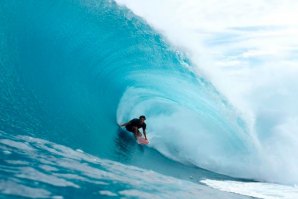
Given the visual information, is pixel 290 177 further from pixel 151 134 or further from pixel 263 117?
pixel 151 134

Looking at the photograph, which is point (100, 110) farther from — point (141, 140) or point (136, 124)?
point (141, 140)

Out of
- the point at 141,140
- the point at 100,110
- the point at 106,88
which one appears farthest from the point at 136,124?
the point at 106,88

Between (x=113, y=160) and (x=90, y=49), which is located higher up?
(x=90, y=49)

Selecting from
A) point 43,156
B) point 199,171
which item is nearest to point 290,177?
point 199,171

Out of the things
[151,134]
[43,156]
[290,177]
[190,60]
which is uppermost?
[190,60]

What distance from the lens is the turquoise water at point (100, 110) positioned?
4.86 metres

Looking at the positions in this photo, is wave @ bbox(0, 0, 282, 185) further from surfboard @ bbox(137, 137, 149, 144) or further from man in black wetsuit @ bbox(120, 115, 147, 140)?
man in black wetsuit @ bbox(120, 115, 147, 140)

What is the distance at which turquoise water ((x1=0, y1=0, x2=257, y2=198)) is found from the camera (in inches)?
191

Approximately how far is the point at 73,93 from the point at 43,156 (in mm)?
3939

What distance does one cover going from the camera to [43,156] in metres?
5.08

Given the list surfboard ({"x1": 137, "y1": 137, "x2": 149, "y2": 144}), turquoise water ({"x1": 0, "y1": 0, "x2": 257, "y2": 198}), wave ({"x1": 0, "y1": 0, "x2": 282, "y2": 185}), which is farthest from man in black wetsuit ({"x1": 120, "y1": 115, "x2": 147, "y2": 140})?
wave ({"x1": 0, "y1": 0, "x2": 282, "y2": 185})

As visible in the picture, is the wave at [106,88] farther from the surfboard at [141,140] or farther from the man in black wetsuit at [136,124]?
the man in black wetsuit at [136,124]

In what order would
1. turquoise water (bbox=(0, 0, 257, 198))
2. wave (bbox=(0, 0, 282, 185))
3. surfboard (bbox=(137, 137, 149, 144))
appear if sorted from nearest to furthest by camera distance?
turquoise water (bbox=(0, 0, 257, 198)), wave (bbox=(0, 0, 282, 185)), surfboard (bbox=(137, 137, 149, 144))

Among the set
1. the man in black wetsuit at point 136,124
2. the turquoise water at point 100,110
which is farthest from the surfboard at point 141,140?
the turquoise water at point 100,110
